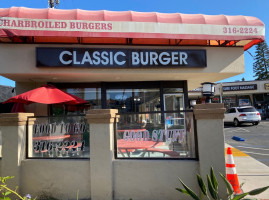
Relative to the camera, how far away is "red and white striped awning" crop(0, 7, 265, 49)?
22.9 ft

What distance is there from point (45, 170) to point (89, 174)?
0.95 metres

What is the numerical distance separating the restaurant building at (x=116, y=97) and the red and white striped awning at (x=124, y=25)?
36 millimetres

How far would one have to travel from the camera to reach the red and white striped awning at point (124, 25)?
6.97 m

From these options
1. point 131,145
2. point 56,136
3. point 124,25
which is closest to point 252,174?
point 131,145

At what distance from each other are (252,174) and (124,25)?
20.0 feet

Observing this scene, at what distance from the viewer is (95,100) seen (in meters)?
9.41

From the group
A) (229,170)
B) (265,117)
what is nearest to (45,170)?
(229,170)

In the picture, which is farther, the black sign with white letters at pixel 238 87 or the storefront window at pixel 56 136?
the black sign with white letters at pixel 238 87

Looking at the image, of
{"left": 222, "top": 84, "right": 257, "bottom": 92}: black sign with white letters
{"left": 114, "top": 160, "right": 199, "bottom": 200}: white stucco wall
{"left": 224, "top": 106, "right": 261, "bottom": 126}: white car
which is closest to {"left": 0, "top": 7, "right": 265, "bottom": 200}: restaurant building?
{"left": 114, "top": 160, "right": 199, "bottom": 200}: white stucco wall

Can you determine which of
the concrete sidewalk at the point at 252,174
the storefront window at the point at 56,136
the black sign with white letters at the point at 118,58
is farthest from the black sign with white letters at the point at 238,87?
the storefront window at the point at 56,136

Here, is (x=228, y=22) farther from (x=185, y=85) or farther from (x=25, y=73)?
(x=25, y=73)

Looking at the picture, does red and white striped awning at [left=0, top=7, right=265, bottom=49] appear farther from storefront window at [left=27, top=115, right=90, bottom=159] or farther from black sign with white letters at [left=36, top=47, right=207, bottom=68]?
storefront window at [left=27, top=115, right=90, bottom=159]

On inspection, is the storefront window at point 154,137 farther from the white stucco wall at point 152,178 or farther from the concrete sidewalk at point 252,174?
the concrete sidewalk at point 252,174

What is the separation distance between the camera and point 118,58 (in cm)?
771
